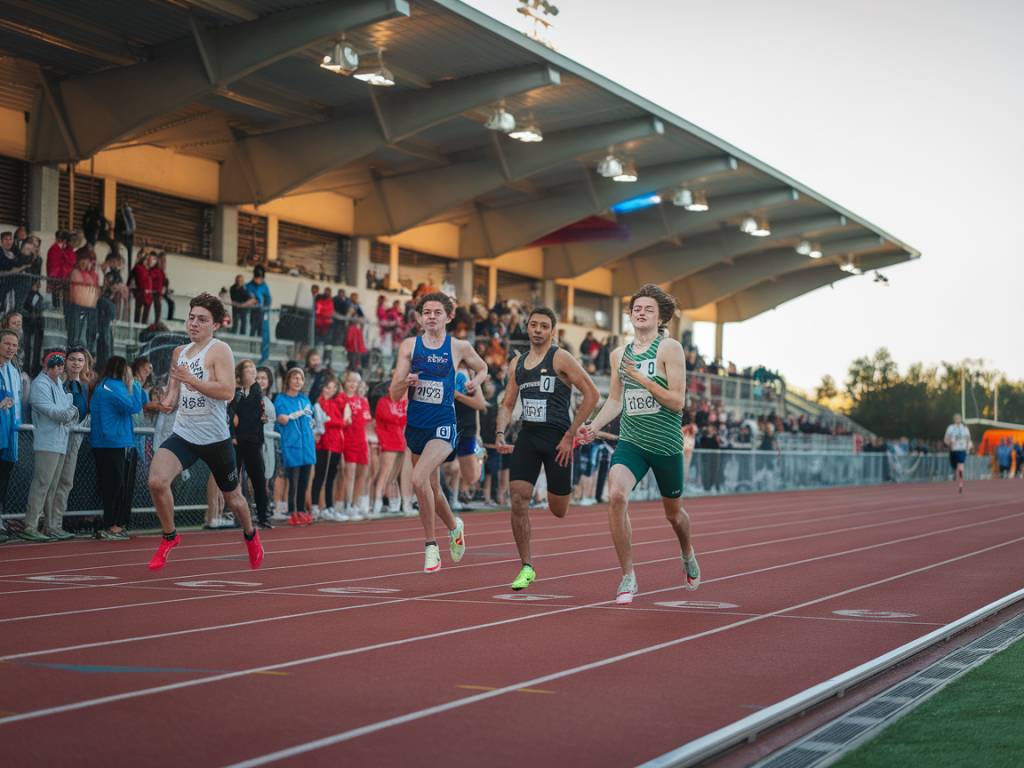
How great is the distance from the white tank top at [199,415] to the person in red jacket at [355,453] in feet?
24.8

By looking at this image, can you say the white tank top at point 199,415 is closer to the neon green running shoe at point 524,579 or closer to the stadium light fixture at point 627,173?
the neon green running shoe at point 524,579

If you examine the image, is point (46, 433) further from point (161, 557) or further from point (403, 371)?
point (403, 371)

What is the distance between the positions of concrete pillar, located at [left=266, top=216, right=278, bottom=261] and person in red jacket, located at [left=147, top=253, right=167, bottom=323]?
10.9 metres

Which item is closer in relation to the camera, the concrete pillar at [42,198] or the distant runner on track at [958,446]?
the concrete pillar at [42,198]

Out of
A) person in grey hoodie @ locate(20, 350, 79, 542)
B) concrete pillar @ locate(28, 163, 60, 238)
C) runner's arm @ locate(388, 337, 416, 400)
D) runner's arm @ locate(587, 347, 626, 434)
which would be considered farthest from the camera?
concrete pillar @ locate(28, 163, 60, 238)

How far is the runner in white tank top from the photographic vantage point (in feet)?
33.3

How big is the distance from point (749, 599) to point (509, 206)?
105ft

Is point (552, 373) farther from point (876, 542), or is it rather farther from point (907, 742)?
point (876, 542)

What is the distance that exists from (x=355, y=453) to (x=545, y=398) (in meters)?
8.80

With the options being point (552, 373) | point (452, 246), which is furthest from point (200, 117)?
point (552, 373)

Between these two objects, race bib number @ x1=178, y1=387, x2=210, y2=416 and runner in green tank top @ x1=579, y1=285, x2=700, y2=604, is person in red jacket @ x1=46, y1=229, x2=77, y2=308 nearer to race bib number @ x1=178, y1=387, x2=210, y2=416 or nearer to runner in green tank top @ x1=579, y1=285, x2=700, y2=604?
race bib number @ x1=178, y1=387, x2=210, y2=416

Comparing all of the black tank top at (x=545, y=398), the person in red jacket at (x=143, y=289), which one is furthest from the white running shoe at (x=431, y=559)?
the person in red jacket at (x=143, y=289)

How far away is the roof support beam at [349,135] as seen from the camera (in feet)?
92.3

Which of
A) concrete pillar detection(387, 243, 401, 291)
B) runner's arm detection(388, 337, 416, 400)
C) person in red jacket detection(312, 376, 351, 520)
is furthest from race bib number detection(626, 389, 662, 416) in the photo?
concrete pillar detection(387, 243, 401, 291)
